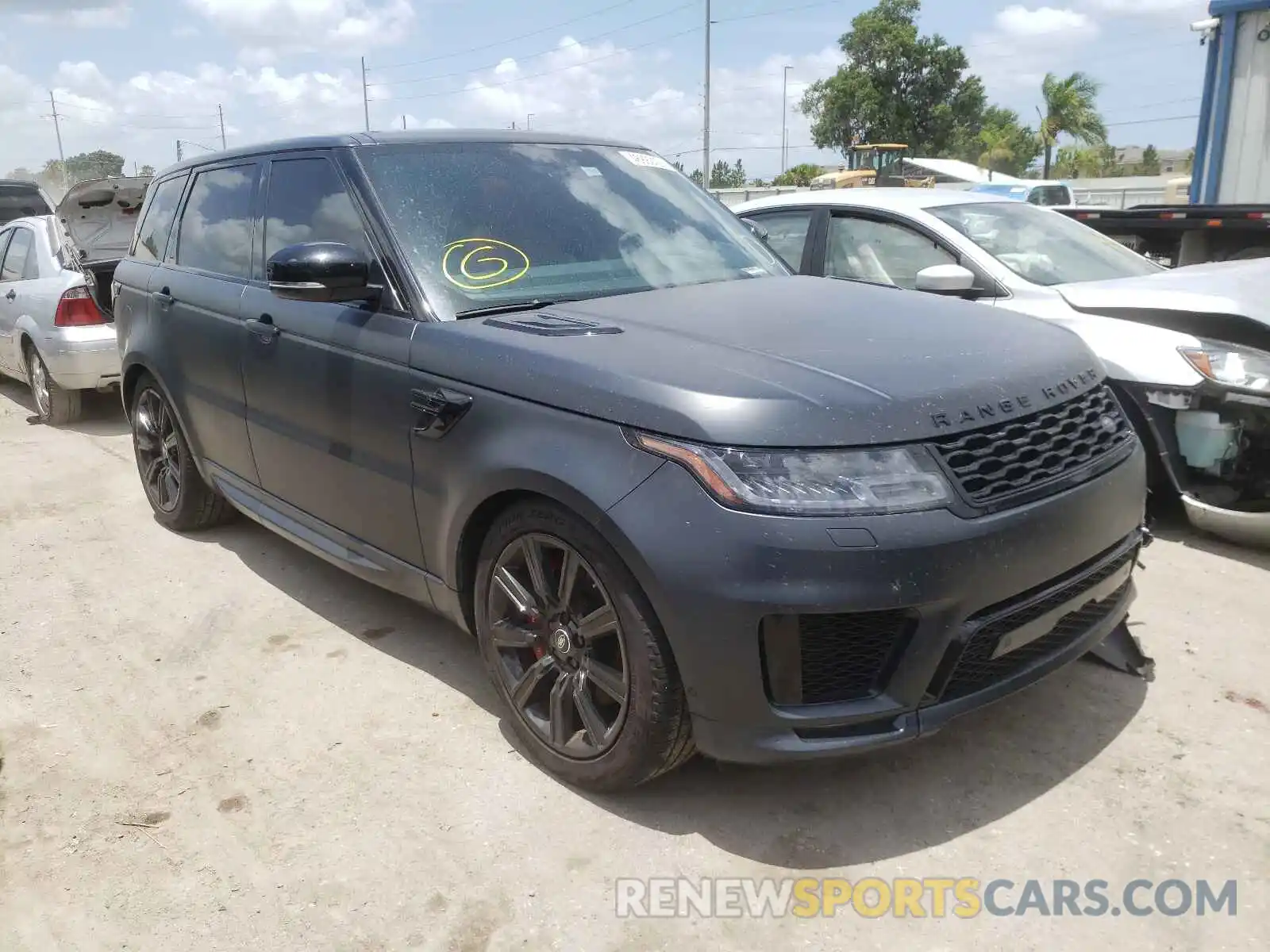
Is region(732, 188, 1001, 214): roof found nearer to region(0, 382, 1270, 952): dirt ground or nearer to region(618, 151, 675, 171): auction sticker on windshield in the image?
region(618, 151, 675, 171): auction sticker on windshield

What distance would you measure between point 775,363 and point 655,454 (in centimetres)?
41

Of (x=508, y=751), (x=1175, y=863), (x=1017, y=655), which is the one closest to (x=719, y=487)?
(x=1017, y=655)

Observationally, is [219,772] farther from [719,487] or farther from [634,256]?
[634,256]

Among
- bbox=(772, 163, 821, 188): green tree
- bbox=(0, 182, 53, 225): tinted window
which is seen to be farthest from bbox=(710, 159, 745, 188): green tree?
bbox=(0, 182, 53, 225): tinted window

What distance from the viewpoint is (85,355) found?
24.9ft

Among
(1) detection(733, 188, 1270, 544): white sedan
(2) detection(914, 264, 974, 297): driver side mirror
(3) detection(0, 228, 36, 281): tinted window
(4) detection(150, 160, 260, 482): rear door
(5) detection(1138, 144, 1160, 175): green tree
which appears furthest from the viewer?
(5) detection(1138, 144, 1160, 175): green tree

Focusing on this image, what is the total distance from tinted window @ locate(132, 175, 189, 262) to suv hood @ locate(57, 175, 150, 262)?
5242mm

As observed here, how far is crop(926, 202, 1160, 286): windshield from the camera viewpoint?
5.39m

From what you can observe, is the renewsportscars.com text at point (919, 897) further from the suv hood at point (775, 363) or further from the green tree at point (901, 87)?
the green tree at point (901, 87)

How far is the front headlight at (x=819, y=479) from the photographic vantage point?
2318 millimetres

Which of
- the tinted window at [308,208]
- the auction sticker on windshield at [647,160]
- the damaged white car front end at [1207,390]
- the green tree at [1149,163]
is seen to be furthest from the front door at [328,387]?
the green tree at [1149,163]

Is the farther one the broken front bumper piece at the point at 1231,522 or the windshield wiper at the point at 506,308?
the broken front bumper piece at the point at 1231,522

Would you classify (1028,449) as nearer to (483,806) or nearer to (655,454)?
(655,454)

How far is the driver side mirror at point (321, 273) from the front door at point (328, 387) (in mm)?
77
